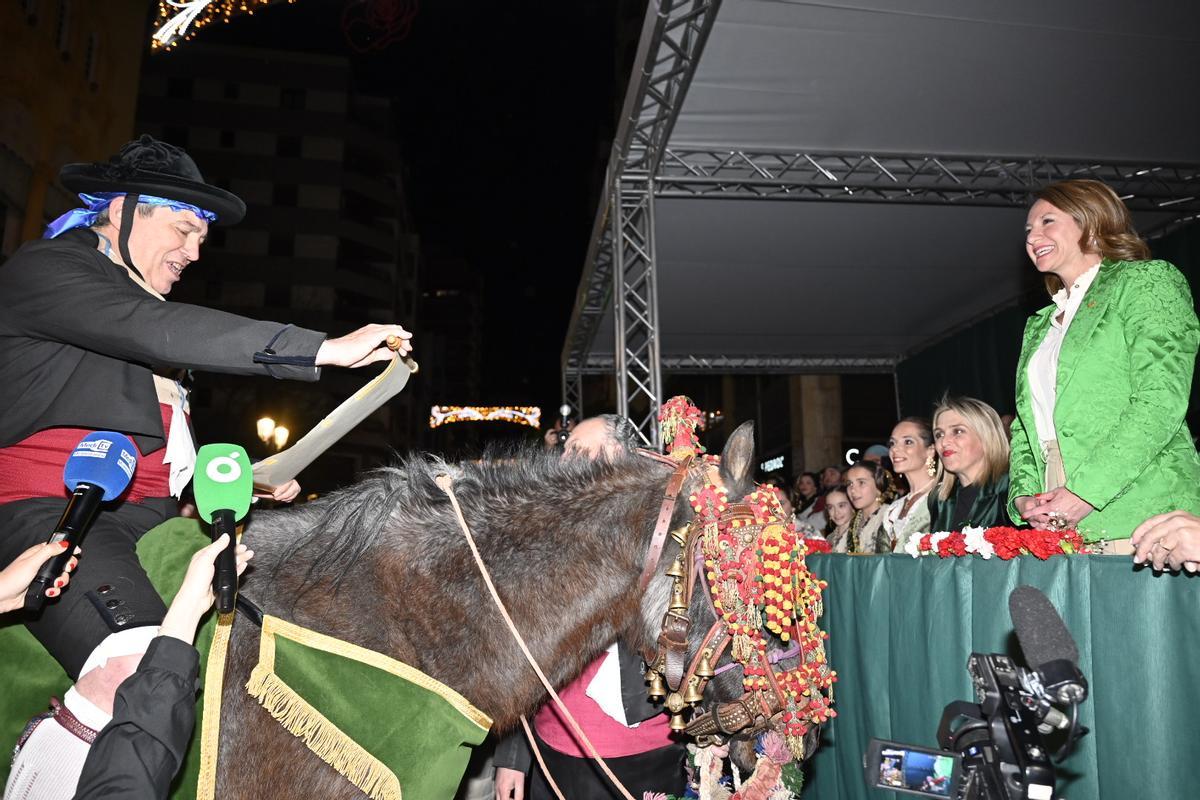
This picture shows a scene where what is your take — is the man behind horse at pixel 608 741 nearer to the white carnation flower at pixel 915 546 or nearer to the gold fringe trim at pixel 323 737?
the gold fringe trim at pixel 323 737

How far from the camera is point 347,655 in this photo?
1.94 meters

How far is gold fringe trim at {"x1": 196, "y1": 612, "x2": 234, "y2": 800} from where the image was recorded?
1756 mm

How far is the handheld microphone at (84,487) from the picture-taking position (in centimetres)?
156

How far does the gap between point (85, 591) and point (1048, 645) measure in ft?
6.89

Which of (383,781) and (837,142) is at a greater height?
(837,142)

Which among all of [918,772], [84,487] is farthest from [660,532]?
[84,487]

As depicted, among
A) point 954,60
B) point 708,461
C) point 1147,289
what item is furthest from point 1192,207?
point 708,461

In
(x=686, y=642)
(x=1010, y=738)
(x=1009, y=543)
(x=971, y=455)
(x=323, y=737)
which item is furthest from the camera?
(x=971, y=455)

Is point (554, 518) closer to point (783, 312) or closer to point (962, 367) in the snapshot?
point (783, 312)

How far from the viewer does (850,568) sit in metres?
3.81

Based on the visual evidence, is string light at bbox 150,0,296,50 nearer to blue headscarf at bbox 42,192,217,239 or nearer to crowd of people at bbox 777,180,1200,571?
blue headscarf at bbox 42,192,217,239

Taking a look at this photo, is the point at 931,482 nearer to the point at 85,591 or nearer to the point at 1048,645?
the point at 1048,645

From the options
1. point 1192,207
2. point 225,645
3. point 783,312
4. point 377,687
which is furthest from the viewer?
point 783,312

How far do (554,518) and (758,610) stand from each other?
75cm
